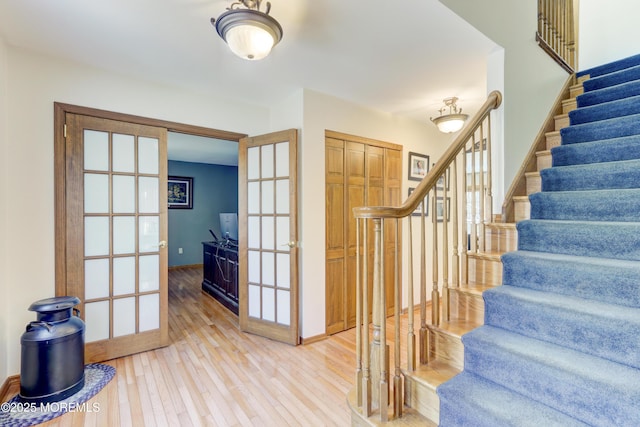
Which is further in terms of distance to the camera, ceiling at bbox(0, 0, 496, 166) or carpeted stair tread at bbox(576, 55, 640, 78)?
carpeted stair tread at bbox(576, 55, 640, 78)

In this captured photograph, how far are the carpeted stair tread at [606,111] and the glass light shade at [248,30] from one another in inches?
101

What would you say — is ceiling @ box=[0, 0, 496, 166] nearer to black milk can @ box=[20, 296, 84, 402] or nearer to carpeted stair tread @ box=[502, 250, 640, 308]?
carpeted stair tread @ box=[502, 250, 640, 308]

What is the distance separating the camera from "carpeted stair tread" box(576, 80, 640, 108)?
240 centimetres

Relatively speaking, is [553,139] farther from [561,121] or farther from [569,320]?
[569,320]

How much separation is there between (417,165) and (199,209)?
4.96 m

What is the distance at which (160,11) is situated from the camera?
5.89 feet

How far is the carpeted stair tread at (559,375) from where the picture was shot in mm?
1082

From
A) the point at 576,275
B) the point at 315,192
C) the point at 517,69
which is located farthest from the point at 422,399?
the point at 517,69

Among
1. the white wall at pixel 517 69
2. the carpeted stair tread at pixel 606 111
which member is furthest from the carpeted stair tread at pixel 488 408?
the carpeted stair tread at pixel 606 111

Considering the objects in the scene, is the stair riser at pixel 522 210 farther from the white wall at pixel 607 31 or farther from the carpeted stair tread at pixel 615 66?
the white wall at pixel 607 31

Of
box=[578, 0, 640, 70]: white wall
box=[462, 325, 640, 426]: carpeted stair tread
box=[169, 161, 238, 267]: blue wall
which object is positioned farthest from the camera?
box=[169, 161, 238, 267]: blue wall

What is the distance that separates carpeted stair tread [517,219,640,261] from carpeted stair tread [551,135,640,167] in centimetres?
70

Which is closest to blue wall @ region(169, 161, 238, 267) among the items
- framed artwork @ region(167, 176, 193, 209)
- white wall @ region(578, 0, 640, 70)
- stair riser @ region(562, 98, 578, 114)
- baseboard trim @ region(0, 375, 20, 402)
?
framed artwork @ region(167, 176, 193, 209)

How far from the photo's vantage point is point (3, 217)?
2.12 meters
